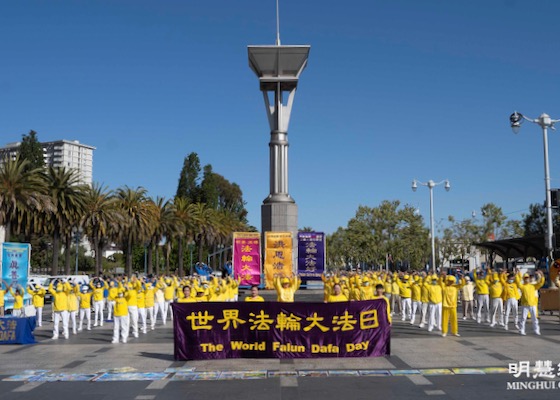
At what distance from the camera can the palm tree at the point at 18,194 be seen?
1539 inches

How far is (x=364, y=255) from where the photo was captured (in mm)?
66438

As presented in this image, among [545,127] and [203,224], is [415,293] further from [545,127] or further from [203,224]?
[203,224]

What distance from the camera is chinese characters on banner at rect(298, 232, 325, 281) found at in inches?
1596

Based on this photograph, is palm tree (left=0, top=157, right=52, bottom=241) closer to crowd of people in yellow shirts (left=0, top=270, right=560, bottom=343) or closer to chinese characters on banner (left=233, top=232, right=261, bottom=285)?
chinese characters on banner (left=233, top=232, right=261, bottom=285)

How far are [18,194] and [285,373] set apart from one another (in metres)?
33.6

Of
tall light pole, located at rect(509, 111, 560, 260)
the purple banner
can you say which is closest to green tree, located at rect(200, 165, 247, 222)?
tall light pole, located at rect(509, 111, 560, 260)

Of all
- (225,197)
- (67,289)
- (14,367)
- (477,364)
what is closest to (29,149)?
(225,197)

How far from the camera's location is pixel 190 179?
90.6 metres

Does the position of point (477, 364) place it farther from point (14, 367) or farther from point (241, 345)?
point (14, 367)

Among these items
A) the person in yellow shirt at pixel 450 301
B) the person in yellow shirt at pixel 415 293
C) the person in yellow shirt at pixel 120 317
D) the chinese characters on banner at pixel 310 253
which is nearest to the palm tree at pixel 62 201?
the chinese characters on banner at pixel 310 253

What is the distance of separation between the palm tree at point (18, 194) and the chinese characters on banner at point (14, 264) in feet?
46.0

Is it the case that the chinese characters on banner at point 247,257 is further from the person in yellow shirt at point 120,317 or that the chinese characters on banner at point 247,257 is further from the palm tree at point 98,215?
the person in yellow shirt at point 120,317

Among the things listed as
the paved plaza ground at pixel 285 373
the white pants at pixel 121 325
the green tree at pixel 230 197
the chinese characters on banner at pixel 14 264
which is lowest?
the paved plaza ground at pixel 285 373

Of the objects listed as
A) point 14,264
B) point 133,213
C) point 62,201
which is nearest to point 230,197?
point 133,213
